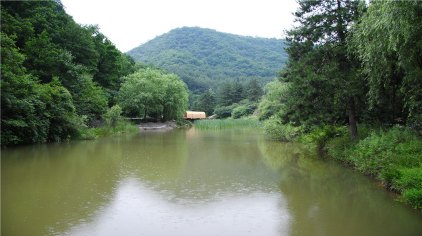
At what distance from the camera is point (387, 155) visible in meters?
13.2

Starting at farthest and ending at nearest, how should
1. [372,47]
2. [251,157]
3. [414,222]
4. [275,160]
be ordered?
[251,157], [275,160], [372,47], [414,222]

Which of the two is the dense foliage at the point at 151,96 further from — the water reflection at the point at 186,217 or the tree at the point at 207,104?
the tree at the point at 207,104

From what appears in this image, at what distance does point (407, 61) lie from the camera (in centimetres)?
1159

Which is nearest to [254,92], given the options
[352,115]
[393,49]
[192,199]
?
[352,115]

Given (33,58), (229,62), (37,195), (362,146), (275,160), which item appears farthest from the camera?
(229,62)

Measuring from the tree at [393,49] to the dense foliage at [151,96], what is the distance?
3868cm

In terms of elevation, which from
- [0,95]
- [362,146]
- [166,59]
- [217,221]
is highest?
[166,59]

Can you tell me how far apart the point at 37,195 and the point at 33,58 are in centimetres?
2240

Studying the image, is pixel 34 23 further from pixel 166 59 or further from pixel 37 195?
pixel 166 59

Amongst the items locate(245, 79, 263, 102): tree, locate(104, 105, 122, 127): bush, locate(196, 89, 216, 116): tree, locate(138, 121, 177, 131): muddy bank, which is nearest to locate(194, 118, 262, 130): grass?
locate(138, 121, 177, 131): muddy bank

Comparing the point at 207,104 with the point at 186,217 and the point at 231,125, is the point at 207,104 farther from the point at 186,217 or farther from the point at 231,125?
the point at 186,217

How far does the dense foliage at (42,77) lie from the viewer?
22797mm

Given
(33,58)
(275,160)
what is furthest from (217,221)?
(33,58)

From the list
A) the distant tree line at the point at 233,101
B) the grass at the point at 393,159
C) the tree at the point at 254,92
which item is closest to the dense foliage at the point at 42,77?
the grass at the point at 393,159
